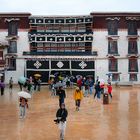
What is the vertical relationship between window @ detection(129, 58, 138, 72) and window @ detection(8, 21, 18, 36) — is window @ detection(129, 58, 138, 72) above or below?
below

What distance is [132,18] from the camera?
5797cm

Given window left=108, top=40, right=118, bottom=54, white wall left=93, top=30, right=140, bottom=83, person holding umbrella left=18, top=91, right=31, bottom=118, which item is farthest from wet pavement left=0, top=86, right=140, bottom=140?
window left=108, top=40, right=118, bottom=54

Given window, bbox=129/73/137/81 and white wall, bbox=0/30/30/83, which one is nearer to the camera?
window, bbox=129/73/137/81

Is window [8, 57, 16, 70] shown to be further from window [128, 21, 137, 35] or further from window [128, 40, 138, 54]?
window [128, 21, 137, 35]

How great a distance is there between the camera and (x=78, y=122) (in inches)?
969

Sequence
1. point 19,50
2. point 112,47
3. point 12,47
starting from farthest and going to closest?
point 12,47, point 19,50, point 112,47

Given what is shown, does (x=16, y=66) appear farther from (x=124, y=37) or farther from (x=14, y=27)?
(x=124, y=37)

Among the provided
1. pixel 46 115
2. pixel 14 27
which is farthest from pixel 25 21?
pixel 46 115

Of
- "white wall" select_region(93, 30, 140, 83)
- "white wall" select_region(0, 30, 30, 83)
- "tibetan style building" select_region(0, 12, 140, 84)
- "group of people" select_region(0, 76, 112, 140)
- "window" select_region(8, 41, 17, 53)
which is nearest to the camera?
"group of people" select_region(0, 76, 112, 140)

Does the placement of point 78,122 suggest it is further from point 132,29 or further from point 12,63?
point 132,29

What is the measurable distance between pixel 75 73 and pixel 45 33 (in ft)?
22.4

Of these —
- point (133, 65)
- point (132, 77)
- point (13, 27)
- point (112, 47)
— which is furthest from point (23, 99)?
point (13, 27)

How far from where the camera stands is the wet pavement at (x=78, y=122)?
20.7 metres

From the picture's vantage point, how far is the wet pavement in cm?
2072
